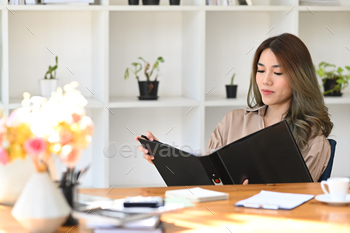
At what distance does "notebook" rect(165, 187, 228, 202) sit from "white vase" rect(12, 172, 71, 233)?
0.48 m

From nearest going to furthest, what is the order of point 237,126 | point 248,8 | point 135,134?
1. point 237,126
2. point 248,8
3. point 135,134

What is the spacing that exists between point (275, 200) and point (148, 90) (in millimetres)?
1755

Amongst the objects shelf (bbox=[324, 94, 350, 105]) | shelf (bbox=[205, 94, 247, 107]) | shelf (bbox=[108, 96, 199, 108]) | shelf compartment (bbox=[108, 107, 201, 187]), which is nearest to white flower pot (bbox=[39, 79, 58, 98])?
shelf (bbox=[108, 96, 199, 108])

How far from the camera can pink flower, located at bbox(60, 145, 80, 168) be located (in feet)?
3.24

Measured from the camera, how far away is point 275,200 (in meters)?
1.34

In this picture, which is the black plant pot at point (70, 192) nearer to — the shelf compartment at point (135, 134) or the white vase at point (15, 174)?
the white vase at point (15, 174)

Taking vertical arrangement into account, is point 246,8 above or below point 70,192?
above

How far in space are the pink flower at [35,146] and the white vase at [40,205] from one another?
0.17 feet

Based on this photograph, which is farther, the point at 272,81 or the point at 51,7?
the point at 51,7

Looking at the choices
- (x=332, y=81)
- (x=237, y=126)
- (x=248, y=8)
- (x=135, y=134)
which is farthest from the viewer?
(x=135, y=134)

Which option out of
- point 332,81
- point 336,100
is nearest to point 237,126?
point 336,100

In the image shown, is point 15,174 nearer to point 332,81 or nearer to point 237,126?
point 237,126

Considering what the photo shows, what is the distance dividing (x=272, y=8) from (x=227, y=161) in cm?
158

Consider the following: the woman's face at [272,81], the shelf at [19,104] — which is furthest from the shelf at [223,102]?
the woman's face at [272,81]
